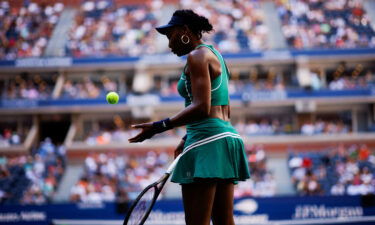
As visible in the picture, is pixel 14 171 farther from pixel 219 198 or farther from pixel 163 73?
pixel 219 198

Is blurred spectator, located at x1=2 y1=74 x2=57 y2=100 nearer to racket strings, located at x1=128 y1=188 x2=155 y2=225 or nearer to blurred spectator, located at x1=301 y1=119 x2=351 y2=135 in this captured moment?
blurred spectator, located at x1=301 y1=119 x2=351 y2=135

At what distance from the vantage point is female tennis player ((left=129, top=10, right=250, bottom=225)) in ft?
9.41

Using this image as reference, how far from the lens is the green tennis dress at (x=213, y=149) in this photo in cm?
290

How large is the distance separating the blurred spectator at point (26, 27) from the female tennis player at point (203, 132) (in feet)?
71.2

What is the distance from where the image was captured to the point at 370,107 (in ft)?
71.2

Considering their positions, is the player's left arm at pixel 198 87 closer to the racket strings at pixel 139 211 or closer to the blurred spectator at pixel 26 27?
the racket strings at pixel 139 211

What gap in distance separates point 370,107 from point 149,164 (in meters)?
11.4

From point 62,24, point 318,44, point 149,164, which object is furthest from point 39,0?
point 318,44

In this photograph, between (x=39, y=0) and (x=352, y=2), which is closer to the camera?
(x=352, y=2)

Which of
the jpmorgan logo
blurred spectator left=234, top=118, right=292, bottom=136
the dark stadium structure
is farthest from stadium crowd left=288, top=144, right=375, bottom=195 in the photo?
the jpmorgan logo

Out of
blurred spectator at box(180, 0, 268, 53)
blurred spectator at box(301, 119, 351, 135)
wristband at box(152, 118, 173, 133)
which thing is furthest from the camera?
blurred spectator at box(180, 0, 268, 53)

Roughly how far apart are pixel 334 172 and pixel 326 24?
32.9 feet

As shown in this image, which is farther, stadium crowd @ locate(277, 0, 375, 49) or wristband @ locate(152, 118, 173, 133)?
stadium crowd @ locate(277, 0, 375, 49)

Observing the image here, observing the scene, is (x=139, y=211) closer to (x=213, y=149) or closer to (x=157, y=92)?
(x=213, y=149)
